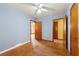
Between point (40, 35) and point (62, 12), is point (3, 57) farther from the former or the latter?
point (62, 12)

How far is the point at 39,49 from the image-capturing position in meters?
2.34

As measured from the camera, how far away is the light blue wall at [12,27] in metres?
2.21

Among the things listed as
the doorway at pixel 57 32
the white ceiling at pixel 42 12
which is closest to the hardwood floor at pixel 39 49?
the doorway at pixel 57 32

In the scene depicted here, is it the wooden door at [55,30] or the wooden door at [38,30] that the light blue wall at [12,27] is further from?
the wooden door at [55,30]

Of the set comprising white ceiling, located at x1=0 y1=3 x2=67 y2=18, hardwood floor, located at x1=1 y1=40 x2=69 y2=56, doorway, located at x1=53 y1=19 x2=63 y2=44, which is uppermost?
white ceiling, located at x1=0 y1=3 x2=67 y2=18

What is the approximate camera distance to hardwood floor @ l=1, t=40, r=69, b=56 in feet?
7.05

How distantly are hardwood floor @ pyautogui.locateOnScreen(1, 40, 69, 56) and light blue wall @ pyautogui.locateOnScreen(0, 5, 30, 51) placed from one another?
0.16 metres

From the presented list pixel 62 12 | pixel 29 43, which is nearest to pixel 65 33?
pixel 62 12

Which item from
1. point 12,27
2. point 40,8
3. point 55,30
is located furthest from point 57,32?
point 12,27

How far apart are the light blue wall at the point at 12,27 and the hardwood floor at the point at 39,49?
A: 0.16m

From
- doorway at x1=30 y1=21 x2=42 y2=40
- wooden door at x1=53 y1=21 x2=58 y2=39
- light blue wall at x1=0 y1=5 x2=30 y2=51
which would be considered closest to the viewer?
light blue wall at x1=0 y1=5 x2=30 y2=51

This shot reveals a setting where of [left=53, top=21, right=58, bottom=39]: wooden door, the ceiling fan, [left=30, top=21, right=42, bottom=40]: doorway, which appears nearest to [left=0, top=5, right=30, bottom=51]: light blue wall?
[left=30, top=21, right=42, bottom=40]: doorway

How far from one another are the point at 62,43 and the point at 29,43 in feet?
2.38

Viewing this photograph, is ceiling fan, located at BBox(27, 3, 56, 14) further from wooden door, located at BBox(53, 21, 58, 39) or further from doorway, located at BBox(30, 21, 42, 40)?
wooden door, located at BBox(53, 21, 58, 39)
